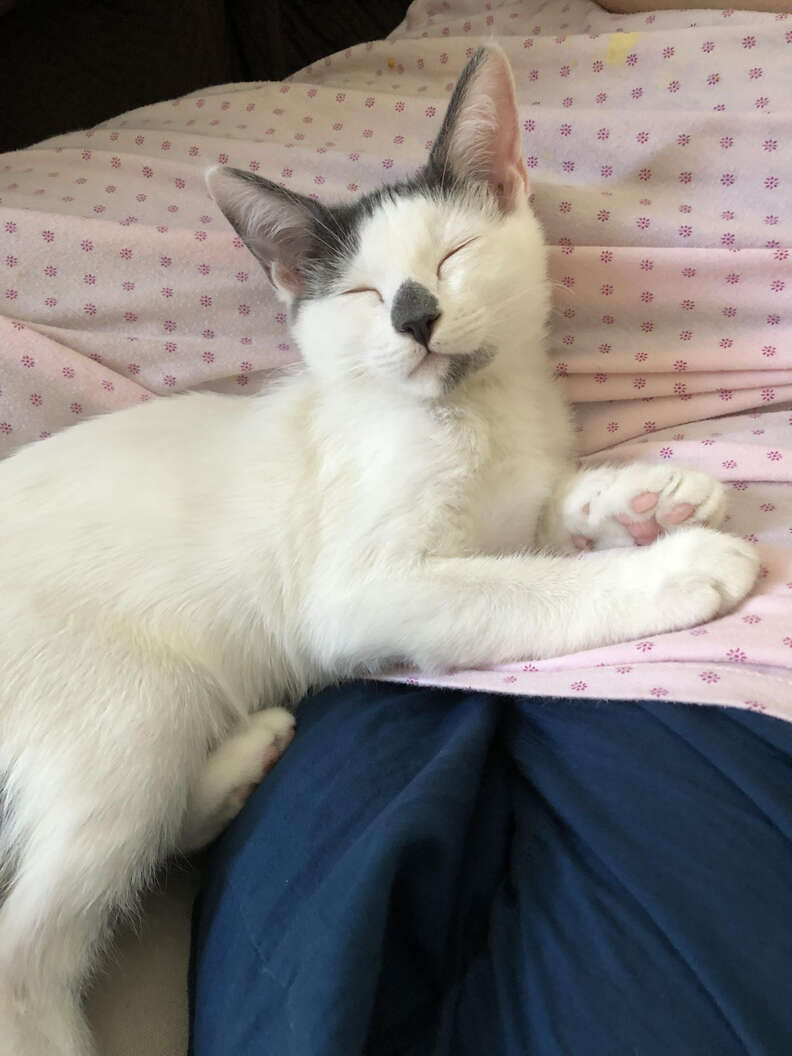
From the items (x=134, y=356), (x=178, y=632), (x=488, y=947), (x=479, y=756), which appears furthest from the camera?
(x=134, y=356)

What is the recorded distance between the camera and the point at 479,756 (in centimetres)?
92

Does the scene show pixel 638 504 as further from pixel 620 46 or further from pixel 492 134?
pixel 620 46

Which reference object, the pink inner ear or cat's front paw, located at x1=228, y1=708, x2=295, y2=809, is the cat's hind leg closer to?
cat's front paw, located at x1=228, y1=708, x2=295, y2=809

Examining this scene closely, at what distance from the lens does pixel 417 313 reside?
3.51 feet

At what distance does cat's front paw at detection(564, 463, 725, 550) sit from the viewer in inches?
41.9

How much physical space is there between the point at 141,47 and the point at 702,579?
5.40 feet

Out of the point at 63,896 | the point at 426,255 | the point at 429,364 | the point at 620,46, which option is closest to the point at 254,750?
the point at 63,896

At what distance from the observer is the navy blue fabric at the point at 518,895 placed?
2.28 feet

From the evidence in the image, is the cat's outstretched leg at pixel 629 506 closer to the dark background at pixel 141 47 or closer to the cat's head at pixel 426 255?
the cat's head at pixel 426 255

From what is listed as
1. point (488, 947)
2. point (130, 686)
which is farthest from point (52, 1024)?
point (488, 947)

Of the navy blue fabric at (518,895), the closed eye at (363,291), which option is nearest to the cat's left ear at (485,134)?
the closed eye at (363,291)

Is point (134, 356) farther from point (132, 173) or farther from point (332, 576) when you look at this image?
point (332, 576)

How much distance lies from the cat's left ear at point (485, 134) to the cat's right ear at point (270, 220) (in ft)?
0.72

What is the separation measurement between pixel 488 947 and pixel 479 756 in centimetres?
19
